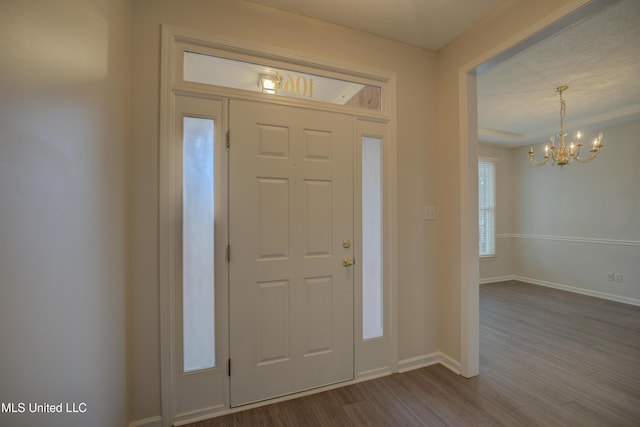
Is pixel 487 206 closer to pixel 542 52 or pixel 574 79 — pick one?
pixel 574 79

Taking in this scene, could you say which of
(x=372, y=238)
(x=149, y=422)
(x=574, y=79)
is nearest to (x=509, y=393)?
(x=372, y=238)

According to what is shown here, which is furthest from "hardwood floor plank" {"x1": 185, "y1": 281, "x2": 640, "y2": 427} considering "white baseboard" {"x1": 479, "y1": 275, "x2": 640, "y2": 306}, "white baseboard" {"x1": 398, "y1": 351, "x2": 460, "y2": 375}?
"white baseboard" {"x1": 479, "y1": 275, "x2": 640, "y2": 306}

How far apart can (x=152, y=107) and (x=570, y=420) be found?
11.1ft

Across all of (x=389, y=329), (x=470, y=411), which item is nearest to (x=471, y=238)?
(x=389, y=329)

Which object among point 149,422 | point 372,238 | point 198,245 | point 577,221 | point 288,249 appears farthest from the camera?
point 577,221

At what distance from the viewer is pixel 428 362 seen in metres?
2.35

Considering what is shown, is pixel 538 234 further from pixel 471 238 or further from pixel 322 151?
pixel 322 151

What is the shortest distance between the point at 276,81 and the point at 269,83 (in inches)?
2.2

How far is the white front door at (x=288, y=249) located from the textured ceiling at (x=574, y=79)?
1622 millimetres

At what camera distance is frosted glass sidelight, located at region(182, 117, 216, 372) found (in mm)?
1710

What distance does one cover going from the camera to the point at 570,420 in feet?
5.53

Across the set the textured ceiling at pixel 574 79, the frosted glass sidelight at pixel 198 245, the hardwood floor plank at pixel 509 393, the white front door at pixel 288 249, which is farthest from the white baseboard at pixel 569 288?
the frosted glass sidelight at pixel 198 245

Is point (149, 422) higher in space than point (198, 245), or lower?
lower

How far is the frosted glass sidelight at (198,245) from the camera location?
1710 mm
